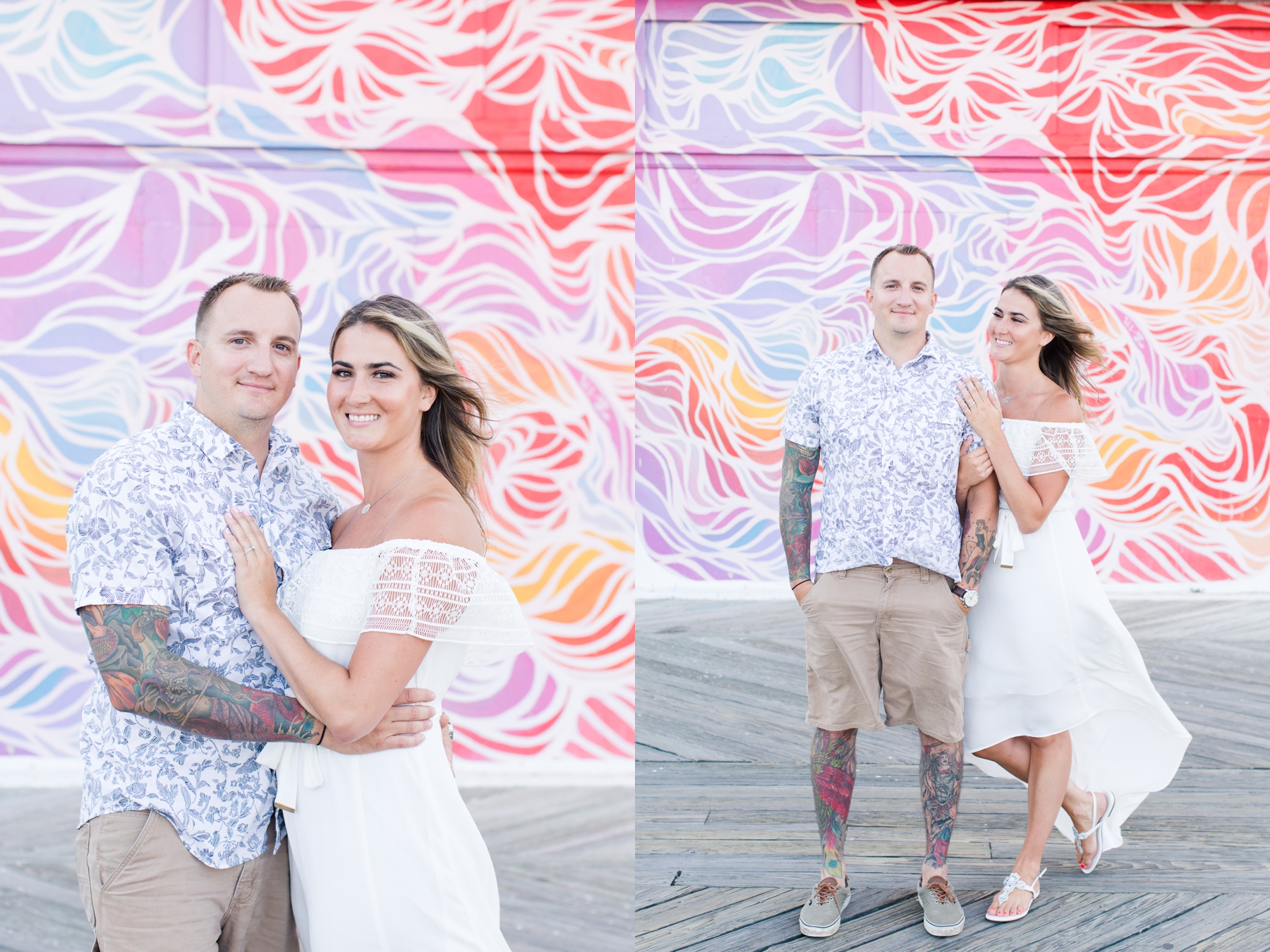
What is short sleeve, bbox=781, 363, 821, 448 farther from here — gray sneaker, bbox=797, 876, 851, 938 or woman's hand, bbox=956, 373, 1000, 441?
gray sneaker, bbox=797, 876, 851, 938

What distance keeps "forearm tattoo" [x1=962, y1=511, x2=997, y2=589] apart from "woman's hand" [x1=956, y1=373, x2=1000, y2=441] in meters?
0.22

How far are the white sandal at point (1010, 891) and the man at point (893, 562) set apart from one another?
0.14 m

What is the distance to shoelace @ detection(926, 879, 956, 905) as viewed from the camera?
2559 millimetres

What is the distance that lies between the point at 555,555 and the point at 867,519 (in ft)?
7.73

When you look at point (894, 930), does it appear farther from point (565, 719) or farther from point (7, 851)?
point (7, 851)

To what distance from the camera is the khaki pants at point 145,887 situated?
1377mm

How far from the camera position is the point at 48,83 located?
4.36m

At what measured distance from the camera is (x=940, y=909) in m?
2.53

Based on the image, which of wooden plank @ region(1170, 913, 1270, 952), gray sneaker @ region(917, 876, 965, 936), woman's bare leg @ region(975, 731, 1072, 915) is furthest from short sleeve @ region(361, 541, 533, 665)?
wooden plank @ region(1170, 913, 1270, 952)

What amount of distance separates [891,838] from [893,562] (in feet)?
3.55

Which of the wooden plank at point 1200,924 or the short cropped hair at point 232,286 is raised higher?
the short cropped hair at point 232,286

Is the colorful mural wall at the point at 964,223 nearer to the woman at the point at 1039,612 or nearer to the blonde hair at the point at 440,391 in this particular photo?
the woman at the point at 1039,612

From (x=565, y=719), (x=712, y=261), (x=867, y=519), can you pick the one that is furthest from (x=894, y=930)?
(x=712, y=261)

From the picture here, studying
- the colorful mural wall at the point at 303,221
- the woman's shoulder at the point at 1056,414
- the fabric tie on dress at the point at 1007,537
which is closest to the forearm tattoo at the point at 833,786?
the fabric tie on dress at the point at 1007,537
